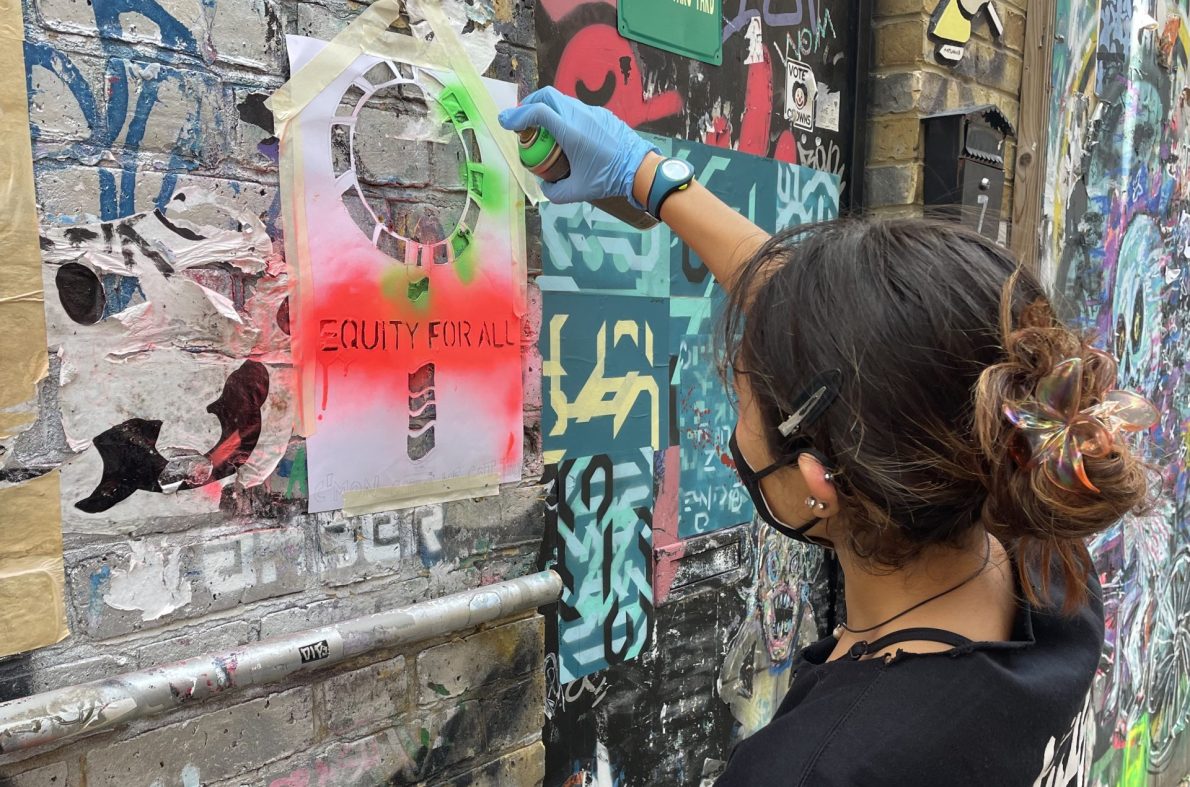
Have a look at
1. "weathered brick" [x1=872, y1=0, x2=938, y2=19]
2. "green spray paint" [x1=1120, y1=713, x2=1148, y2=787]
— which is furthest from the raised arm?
"green spray paint" [x1=1120, y1=713, x2=1148, y2=787]

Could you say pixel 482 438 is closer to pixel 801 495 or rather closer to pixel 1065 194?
pixel 801 495

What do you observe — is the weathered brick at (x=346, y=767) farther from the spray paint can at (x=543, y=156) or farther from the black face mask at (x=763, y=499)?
the spray paint can at (x=543, y=156)

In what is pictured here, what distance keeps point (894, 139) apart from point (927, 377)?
1.94 metres

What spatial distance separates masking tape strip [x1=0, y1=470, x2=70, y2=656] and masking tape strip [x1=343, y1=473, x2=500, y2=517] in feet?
1.32

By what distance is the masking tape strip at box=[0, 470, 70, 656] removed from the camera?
99 cm

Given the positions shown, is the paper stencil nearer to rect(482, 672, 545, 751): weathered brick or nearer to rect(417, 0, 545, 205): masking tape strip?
rect(417, 0, 545, 205): masking tape strip

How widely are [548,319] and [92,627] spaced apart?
1.02 m

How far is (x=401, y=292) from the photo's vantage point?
1.36m

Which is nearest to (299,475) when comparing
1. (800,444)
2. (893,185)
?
(800,444)

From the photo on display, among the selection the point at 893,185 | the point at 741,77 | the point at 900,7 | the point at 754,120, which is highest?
the point at 900,7

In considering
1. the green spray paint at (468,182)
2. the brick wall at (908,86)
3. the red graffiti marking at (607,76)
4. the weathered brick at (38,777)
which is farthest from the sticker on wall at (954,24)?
the weathered brick at (38,777)

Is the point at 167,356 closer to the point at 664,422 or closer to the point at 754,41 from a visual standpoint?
the point at 664,422

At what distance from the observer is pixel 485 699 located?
4.97ft

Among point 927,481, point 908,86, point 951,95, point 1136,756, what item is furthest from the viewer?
point 1136,756
